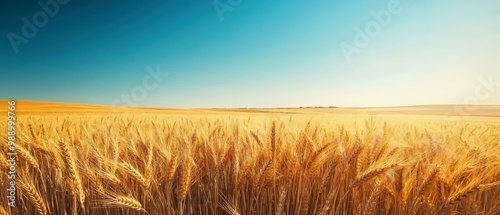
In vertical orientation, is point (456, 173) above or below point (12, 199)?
above

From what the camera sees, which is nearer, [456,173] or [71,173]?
[71,173]

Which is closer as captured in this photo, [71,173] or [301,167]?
[71,173]

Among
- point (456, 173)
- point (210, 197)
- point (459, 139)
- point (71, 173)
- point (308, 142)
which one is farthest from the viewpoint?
point (459, 139)

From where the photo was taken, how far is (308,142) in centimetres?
214

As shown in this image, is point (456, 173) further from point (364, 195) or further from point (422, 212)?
point (364, 195)

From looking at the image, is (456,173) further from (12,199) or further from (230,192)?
(12,199)

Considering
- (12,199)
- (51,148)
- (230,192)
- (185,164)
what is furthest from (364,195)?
(12,199)

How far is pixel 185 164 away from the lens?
163 cm

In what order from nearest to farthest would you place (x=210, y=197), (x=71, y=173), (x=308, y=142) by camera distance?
(x=71, y=173)
(x=210, y=197)
(x=308, y=142)

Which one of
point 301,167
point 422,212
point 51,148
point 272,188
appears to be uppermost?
point 51,148

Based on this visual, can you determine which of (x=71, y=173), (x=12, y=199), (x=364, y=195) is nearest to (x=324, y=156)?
(x=364, y=195)

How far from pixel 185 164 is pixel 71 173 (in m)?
0.56

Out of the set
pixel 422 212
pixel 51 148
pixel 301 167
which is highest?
pixel 51 148

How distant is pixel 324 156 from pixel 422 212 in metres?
0.61
